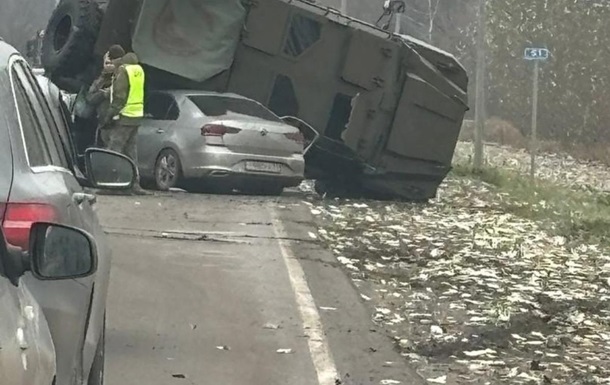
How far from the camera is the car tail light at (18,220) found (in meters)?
4.41

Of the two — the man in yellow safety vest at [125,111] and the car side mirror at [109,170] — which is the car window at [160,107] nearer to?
the man in yellow safety vest at [125,111]

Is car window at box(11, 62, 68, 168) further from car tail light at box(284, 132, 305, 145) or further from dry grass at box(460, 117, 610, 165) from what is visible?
dry grass at box(460, 117, 610, 165)

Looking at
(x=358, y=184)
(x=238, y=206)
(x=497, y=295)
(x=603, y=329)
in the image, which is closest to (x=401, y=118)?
(x=358, y=184)

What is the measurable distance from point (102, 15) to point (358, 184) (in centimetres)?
456

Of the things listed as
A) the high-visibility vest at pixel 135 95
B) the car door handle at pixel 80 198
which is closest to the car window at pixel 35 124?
the car door handle at pixel 80 198

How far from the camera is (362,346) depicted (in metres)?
9.26

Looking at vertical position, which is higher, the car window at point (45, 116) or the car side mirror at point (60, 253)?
the car window at point (45, 116)

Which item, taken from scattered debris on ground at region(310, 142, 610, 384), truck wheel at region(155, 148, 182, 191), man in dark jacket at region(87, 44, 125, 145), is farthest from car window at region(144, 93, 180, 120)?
scattered debris on ground at region(310, 142, 610, 384)

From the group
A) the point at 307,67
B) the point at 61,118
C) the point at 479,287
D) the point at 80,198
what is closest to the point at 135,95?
the point at 307,67

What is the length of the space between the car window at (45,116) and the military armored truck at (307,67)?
1360 cm

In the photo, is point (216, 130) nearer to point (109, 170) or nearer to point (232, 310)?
point (232, 310)

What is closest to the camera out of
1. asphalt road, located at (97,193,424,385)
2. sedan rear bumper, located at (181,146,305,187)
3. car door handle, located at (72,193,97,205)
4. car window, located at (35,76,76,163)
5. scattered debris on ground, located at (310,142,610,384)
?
car door handle, located at (72,193,97,205)

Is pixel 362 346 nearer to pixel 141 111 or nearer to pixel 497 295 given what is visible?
pixel 497 295

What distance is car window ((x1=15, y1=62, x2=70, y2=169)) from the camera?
17.8ft
